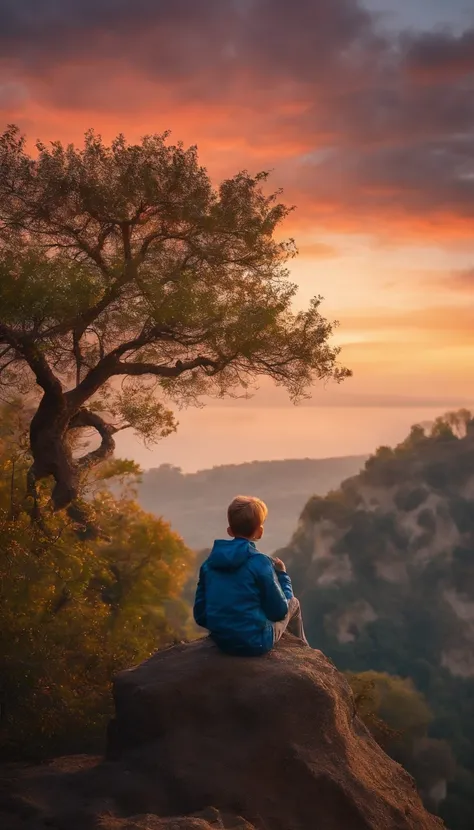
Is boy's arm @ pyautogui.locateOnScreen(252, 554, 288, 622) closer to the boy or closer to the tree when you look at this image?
the boy

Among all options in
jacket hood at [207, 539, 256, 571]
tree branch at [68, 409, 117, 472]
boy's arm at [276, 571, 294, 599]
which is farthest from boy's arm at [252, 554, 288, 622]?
tree branch at [68, 409, 117, 472]

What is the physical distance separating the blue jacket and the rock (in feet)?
1.16

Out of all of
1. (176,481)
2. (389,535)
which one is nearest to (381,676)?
(389,535)

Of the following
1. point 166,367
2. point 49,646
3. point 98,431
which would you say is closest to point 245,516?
point 49,646

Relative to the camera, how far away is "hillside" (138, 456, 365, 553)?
172625 millimetres

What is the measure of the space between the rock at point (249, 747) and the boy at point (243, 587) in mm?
344

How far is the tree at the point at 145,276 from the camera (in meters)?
17.5

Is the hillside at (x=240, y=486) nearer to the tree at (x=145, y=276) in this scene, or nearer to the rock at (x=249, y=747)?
the tree at (x=145, y=276)

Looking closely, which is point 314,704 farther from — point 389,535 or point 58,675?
point 389,535

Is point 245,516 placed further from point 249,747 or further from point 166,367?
point 166,367

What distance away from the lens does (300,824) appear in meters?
8.28

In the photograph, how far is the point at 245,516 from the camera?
8711 millimetres

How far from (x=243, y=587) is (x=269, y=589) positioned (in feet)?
0.89

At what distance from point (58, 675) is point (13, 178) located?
10270mm
